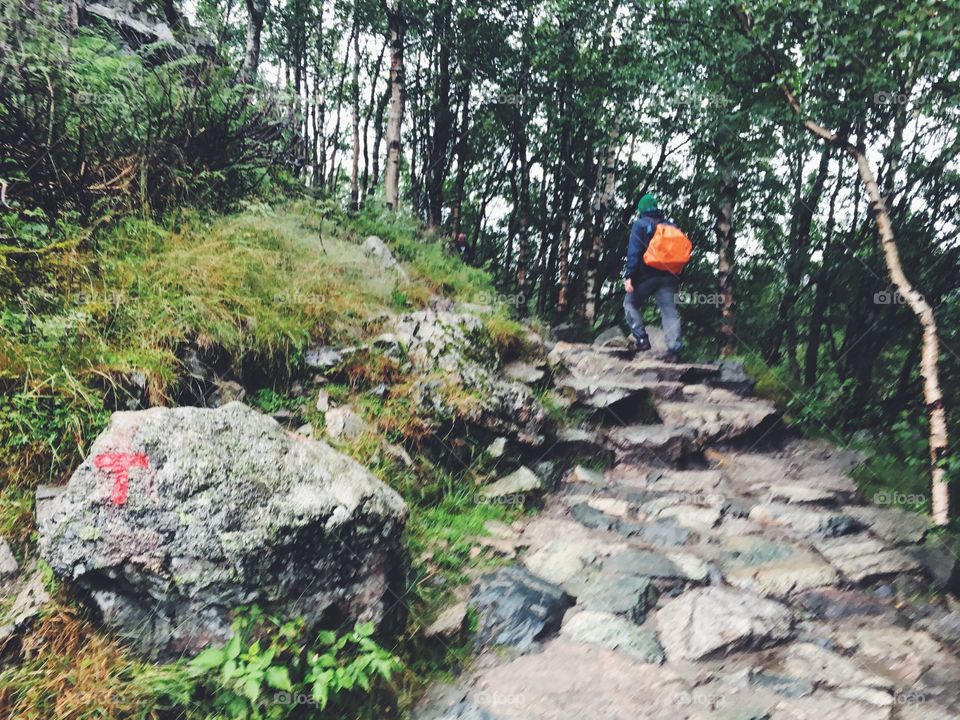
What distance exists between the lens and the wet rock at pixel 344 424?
4.55 meters

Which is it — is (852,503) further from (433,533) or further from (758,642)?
(433,533)

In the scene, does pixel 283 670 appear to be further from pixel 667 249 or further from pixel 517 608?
pixel 667 249

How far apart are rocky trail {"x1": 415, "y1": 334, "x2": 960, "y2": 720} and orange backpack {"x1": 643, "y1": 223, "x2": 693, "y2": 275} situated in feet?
9.45

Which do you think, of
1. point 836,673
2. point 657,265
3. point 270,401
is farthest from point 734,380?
point 270,401

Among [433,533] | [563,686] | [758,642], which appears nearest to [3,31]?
[433,533]

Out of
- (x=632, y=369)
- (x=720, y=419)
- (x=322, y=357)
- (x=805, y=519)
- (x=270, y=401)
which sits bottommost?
(x=805, y=519)

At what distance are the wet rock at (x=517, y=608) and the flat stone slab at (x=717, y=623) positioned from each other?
0.69 meters

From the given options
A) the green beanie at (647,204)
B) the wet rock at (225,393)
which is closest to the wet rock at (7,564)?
the wet rock at (225,393)

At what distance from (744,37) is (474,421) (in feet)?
21.5

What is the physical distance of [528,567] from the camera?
4219 millimetres

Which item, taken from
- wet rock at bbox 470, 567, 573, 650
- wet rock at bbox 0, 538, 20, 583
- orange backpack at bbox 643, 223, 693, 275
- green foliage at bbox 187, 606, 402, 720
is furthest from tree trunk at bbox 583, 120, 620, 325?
wet rock at bbox 0, 538, 20, 583

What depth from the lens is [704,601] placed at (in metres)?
3.69

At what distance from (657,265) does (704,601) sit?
565cm

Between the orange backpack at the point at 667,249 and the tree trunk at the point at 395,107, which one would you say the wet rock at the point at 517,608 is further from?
the tree trunk at the point at 395,107
